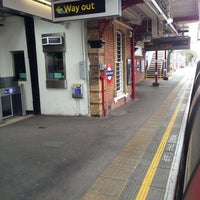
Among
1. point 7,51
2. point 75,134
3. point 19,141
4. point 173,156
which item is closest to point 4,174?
point 19,141

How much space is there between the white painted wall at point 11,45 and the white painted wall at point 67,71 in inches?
18.2

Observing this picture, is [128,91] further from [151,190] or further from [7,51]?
[151,190]

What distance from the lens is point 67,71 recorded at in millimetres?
6648

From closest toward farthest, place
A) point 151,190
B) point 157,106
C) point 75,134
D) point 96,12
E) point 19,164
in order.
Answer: point 151,190
point 19,164
point 96,12
point 75,134
point 157,106

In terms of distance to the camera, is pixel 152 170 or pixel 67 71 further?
pixel 67 71

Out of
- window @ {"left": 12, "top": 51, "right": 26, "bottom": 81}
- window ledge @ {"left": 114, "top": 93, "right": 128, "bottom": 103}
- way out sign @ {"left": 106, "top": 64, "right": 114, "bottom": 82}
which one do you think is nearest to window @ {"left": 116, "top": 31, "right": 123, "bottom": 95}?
window ledge @ {"left": 114, "top": 93, "right": 128, "bottom": 103}

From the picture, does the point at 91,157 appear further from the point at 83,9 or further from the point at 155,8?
the point at 155,8

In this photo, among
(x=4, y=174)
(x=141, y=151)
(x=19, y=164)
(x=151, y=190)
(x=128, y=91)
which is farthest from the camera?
(x=128, y=91)

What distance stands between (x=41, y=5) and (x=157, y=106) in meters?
4.80

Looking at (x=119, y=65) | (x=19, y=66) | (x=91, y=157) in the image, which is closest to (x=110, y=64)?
(x=119, y=65)

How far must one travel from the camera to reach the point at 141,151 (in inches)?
159

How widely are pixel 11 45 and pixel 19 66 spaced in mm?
670

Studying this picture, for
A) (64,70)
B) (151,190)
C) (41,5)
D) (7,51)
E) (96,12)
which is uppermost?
(41,5)

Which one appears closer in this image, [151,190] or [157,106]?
[151,190]
